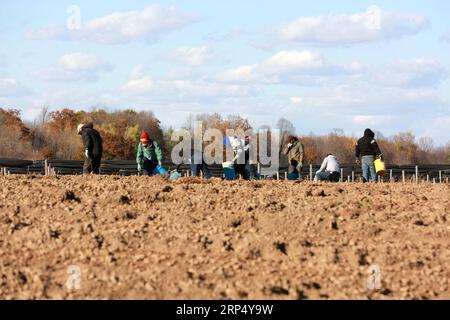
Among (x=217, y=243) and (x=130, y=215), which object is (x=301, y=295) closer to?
(x=217, y=243)

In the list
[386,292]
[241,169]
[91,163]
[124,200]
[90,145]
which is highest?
[90,145]

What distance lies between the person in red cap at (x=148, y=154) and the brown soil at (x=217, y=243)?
7.29 meters

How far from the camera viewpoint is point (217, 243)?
9.76 meters

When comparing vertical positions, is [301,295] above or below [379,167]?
below

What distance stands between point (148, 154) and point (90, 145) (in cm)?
140

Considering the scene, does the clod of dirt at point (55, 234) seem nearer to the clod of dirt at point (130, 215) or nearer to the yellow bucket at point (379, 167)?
the clod of dirt at point (130, 215)

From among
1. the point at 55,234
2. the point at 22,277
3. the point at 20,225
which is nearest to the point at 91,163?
the point at 20,225

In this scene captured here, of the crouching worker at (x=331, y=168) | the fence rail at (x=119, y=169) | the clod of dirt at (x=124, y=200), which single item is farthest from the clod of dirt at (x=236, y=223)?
the fence rail at (x=119, y=169)

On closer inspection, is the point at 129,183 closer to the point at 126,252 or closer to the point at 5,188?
the point at 5,188

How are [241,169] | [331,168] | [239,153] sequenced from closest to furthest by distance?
[239,153] < [241,169] < [331,168]

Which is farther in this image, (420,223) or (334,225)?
(420,223)

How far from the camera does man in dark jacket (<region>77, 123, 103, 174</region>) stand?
20.3m

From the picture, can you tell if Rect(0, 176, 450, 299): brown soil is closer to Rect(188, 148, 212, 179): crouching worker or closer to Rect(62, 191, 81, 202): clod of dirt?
Rect(62, 191, 81, 202): clod of dirt
